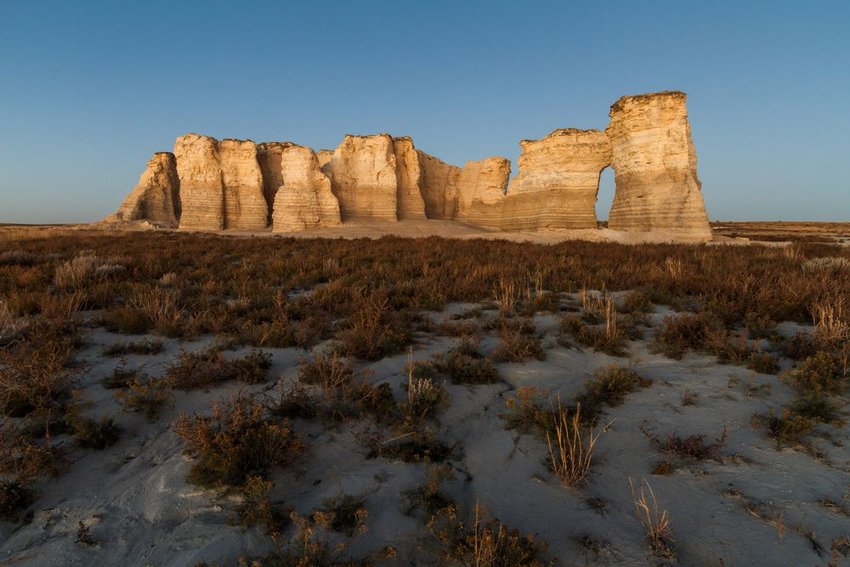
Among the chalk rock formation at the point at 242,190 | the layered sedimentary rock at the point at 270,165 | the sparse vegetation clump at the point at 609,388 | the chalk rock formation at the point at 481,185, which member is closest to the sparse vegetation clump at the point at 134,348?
the sparse vegetation clump at the point at 609,388

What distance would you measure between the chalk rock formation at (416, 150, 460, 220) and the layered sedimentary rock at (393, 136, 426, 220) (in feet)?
12.3

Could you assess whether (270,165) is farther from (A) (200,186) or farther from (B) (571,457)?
(B) (571,457)

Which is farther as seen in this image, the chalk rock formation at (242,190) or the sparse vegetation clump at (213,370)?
the chalk rock formation at (242,190)

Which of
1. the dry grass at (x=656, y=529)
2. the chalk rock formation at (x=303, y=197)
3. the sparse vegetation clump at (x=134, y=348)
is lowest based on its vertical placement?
the dry grass at (x=656, y=529)

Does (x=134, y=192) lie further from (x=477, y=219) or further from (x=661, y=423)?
(x=661, y=423)

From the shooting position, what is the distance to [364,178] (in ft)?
121

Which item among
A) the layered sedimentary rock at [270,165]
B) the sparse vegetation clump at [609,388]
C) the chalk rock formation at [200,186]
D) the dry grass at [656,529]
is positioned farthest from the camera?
the layered sedimentary rock at [270,165]

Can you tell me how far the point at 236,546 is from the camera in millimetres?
2166

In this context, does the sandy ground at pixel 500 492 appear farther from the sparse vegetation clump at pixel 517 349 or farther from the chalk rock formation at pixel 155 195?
the chalk rock formation at pixel 155 195

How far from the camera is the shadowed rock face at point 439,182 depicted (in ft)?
78.8

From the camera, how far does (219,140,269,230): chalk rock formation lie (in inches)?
1400

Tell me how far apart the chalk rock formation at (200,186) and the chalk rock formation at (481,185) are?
25.1 metres

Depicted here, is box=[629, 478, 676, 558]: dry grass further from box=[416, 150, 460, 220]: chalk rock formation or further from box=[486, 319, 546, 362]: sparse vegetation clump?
box=[416, 150, 460, 220]: chalk rock formation

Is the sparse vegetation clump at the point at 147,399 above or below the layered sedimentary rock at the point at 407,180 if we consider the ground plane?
below
